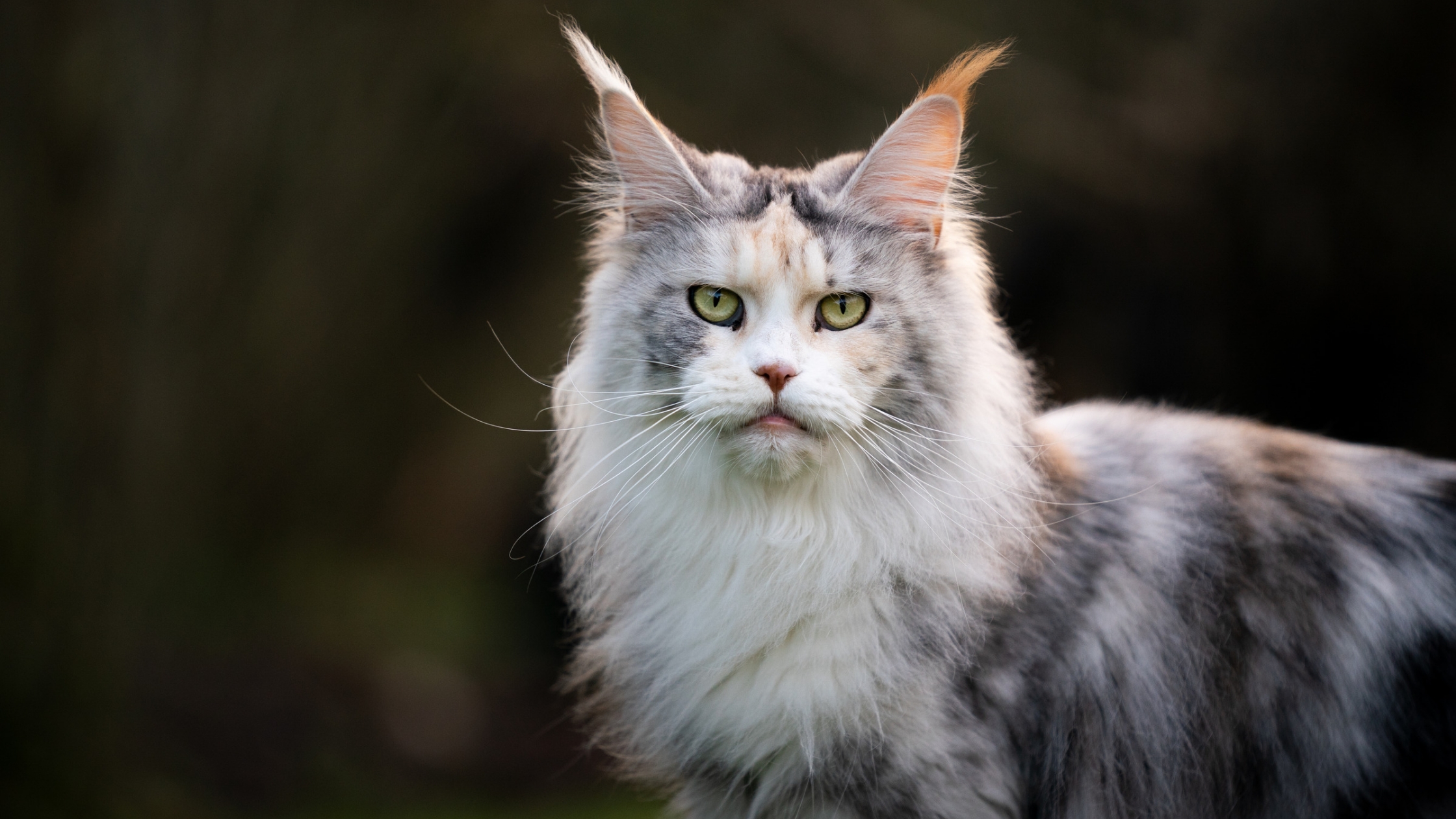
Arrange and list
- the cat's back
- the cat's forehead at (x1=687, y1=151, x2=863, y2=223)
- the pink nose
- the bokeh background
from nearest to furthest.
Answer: the pink nose → the cat's back → the cat's forehead at (x1=687, y1=151, x2=863, y2=223) → the bokeh background

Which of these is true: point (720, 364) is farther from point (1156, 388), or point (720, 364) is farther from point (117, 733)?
point (1156, 388)

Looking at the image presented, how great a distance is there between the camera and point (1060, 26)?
467 centimetres

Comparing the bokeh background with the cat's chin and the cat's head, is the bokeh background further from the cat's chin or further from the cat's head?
the cat's chin

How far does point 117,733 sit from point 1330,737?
3508 millimetres

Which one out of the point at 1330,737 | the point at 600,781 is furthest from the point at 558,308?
the point at 1330,737

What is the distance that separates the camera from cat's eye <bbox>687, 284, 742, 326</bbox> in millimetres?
1817

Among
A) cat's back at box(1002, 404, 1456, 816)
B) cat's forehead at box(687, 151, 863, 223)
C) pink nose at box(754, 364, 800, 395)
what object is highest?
cat's forehead at box(687, 151, 863, 223)

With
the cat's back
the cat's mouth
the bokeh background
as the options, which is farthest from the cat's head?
the bokeh background

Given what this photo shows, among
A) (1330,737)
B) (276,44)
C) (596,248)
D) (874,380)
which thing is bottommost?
(1330,737)

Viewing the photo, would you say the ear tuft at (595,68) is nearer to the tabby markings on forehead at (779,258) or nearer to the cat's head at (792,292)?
the cat's head at (792,292)

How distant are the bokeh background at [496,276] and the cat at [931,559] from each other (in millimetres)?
1795

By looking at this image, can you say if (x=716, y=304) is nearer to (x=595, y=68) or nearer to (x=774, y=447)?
(x=774, y=447)

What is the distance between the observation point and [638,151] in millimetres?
1948

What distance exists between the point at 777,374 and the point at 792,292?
0.19m
